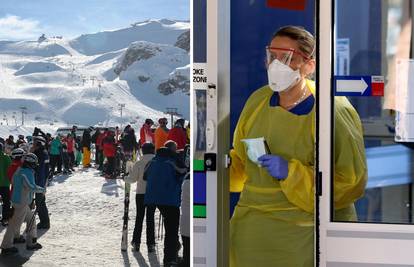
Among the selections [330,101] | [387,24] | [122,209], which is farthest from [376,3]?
[122,209]

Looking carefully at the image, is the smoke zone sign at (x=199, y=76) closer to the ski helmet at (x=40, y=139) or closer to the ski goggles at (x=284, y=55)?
the ski goggles at (x=284, y=55)

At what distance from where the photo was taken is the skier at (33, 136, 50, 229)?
7.30 feet

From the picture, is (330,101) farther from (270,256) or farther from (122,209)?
(122,209)

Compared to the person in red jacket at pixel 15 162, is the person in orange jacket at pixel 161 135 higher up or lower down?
higher up

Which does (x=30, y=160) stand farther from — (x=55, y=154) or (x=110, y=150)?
(x=110, y=150)

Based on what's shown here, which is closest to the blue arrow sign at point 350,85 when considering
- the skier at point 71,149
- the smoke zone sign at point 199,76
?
the smoke zone sign at point 199,76

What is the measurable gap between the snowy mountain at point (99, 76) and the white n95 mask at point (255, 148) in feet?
1.06

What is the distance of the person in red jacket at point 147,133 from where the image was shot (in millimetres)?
2170

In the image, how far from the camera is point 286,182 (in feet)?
7.19

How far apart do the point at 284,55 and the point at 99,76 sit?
32.7 inches

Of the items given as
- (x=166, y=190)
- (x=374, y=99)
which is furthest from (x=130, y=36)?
(x=374, y=99)

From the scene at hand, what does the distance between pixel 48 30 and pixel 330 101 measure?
51.0 inches

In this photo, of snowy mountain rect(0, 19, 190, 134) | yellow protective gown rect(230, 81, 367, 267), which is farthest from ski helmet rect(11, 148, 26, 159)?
yellow protective gown rect(230, 81, 367, 267)

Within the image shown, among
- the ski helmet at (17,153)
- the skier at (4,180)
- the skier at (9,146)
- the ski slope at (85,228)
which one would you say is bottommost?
the ski slope at (85,228)
